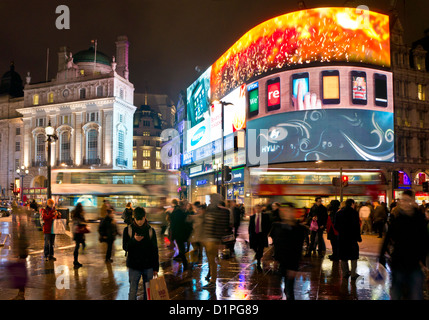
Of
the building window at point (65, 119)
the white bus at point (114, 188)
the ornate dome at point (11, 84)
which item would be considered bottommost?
the white bus at point (114, 188)

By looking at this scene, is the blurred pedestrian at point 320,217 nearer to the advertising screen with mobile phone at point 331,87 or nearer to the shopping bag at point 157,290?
the shopping bag at point 157,290

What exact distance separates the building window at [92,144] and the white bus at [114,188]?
146 feet

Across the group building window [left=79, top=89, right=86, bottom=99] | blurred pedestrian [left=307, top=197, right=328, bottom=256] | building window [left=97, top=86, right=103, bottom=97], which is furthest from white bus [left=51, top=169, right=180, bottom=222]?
building window [left=79, top=89, right=86, bottom=99]

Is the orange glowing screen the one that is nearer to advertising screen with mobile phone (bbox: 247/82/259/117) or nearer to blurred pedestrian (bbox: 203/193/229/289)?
advertising screen with mobile phone (bbox: 247/82/259/117)

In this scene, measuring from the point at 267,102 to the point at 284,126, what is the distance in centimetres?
348

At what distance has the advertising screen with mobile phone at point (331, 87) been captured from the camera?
39.0m

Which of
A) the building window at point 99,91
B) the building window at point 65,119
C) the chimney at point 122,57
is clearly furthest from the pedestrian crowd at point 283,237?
the chimney at point 122,57

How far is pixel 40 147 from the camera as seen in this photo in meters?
79.9

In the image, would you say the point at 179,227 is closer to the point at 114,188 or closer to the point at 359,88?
the point at 114,188

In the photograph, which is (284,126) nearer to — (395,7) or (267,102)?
(267,102)

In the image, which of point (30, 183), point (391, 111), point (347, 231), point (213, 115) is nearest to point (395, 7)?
point (391, 111)

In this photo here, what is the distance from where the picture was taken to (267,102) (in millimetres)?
42062

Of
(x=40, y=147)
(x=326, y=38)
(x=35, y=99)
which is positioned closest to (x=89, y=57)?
(x=35, y=99)
